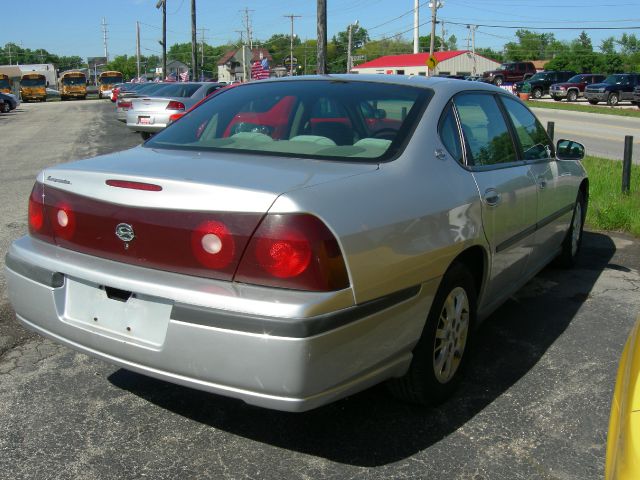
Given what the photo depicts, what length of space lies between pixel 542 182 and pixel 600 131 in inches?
713

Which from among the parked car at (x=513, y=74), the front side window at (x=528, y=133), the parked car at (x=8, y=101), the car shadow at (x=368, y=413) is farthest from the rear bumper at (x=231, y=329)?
the parked car at (x=513, y=74)

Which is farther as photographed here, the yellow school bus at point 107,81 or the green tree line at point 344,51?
the green tree line at point 344,51

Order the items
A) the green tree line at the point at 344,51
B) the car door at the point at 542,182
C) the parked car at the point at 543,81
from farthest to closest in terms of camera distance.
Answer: the green tree line at the point at 344,51, the parked car at the point at 543,81, the car door at the point at 542,182

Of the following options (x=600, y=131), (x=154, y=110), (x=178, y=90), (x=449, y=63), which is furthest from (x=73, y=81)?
(x=449, y=63)

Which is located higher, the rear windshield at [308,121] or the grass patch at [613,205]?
the rear windshield at [308,121]

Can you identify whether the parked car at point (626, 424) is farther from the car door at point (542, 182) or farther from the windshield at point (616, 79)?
the windshield at point (616, 79)

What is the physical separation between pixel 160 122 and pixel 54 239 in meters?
13.3

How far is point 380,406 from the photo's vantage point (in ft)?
10.8

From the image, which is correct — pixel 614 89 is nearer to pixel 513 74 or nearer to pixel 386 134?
pixel 513 74

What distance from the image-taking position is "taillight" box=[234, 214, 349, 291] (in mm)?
2354

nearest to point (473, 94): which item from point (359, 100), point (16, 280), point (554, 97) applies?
point (359, 100)

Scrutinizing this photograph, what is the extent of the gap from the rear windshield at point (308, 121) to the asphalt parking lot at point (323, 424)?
1.24 meters

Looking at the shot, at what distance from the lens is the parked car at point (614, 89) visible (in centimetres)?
3594

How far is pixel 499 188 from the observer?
3615 millimetres
